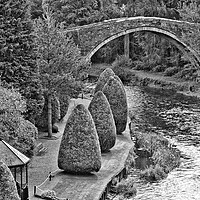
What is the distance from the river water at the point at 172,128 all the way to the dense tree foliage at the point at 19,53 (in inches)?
308

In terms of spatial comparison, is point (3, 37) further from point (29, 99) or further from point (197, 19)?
point (197, 19)

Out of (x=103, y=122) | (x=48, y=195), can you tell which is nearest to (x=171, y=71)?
(x=103, y=122)

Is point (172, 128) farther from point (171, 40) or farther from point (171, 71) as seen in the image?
point (171, 71)

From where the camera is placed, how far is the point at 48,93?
119 feet

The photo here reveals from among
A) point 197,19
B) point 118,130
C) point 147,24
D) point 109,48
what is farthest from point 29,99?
point 109,48

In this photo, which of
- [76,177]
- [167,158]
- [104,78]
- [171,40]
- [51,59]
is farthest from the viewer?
[171,40]

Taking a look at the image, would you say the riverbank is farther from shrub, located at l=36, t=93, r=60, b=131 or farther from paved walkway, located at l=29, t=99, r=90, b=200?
paved walkway, located at l=29, t=99, r=90, b=200

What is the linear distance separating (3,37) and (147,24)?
1049 inches

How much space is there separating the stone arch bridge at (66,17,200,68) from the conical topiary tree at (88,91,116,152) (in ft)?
65.8

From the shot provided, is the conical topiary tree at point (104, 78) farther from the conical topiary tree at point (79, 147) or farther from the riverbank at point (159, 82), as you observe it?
the riverbank at point (159, 82)

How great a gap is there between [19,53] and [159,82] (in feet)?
98.9

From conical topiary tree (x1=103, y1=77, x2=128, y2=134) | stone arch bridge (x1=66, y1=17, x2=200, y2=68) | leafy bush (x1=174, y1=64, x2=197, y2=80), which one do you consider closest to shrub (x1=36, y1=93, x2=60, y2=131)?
conical topiary tree (x1=103, y1=77, x2=128, y2=134)

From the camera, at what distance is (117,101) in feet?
124

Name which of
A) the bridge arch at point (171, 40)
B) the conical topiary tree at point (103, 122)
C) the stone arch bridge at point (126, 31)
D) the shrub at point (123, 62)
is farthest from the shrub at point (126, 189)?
the shrub at point (123, 62)
